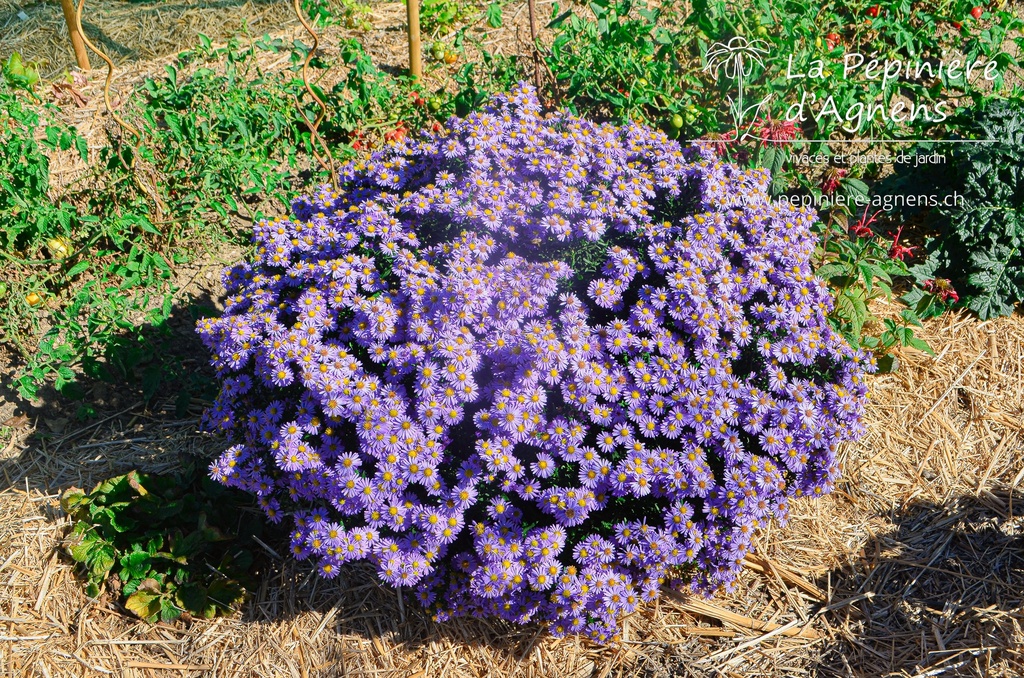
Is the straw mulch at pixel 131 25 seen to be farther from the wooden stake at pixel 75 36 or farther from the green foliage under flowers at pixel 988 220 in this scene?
the green foliage under flowers at pixel 988 220

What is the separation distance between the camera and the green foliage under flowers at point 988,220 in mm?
3721

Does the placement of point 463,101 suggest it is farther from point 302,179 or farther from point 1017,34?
point 1017,34

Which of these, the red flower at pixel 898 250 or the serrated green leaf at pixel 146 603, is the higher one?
the red flower at pixel 898 250

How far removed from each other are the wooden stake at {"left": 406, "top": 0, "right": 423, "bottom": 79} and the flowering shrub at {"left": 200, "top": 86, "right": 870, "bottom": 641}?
5.73 feet

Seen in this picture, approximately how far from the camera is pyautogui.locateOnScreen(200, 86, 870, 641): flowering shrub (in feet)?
7.55

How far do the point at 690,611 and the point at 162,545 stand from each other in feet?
6.51

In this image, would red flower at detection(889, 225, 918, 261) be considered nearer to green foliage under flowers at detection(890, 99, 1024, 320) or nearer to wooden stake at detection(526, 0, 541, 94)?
green foliage under flowers at detection(890, 99, 1024, 320)

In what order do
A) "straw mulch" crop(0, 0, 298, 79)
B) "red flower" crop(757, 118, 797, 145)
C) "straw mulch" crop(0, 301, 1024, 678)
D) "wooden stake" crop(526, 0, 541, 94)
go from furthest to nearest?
"straw mulch" crop(0, 0, 298, 79), "wooden stake" crop(526, 0, 541, 94), "red flower" crop(757, 118, 797, 145), "straw mulch" crop(0, 301, 1024, 678)

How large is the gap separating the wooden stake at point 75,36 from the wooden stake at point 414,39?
1798 mm

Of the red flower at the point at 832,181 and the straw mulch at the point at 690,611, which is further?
the red flower at the point at 832,181

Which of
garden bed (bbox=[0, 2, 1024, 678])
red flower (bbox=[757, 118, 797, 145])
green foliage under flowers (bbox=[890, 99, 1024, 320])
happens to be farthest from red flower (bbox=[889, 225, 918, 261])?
garden bed (bbox=[0, 2, 1024, 678])

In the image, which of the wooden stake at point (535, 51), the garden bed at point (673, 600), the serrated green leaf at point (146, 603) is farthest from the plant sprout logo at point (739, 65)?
the serrated green leaf at point (146, 603)

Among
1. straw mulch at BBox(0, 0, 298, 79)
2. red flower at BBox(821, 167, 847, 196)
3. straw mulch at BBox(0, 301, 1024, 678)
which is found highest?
straw mulch at BBox(0, 0, 298, 79)

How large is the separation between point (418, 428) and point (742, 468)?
1018 millimetres
